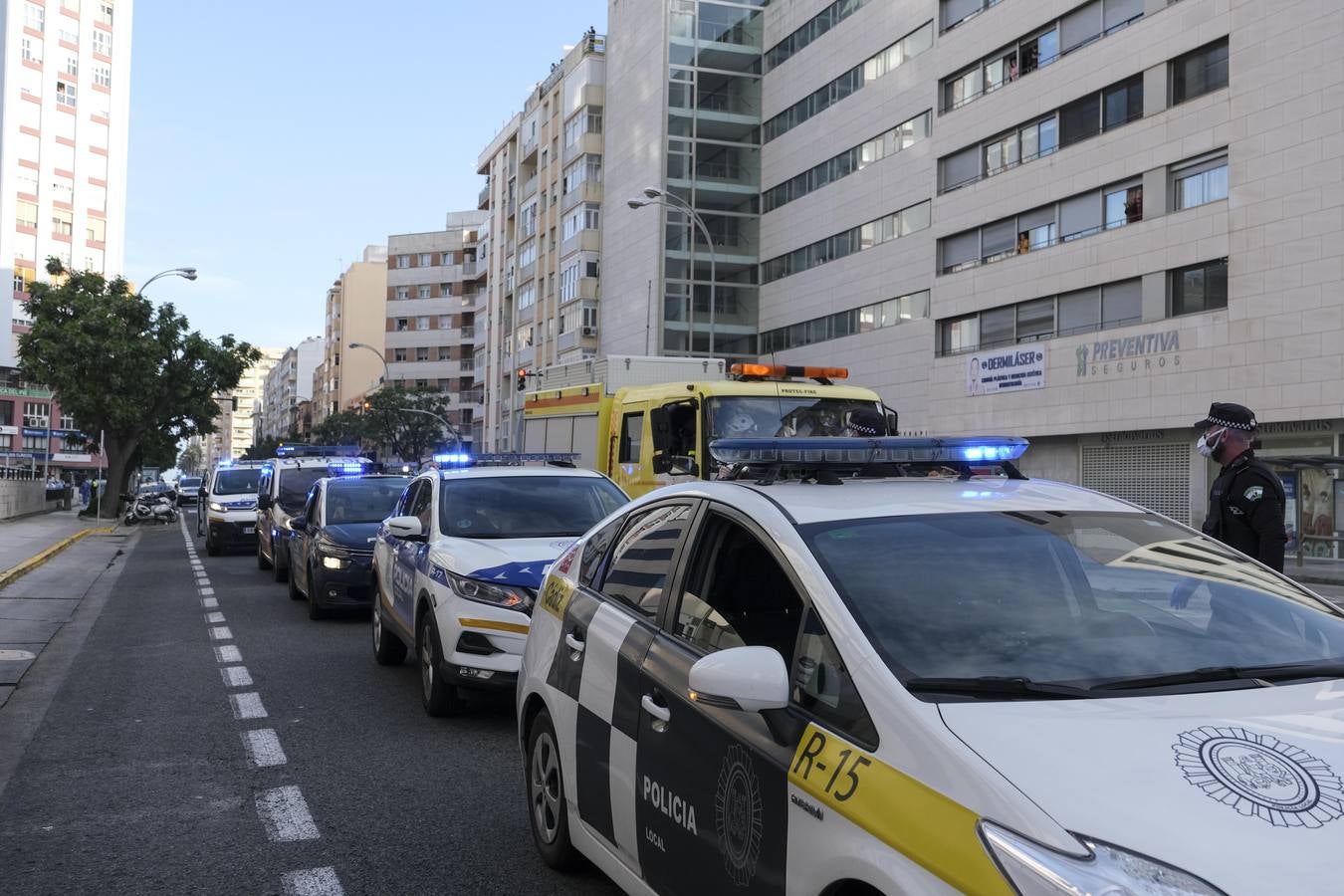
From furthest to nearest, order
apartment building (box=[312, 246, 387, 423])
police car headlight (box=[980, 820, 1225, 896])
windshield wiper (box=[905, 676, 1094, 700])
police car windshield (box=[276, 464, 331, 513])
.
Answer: apartment building (box=[312, 246, 387, 423]) → police car windshield (box=[276, 464, 331, 513]) → windshield wiper (box=[905, 676, 1094, 700]) → police car headlight (box=[980, 820, 1225, 896])

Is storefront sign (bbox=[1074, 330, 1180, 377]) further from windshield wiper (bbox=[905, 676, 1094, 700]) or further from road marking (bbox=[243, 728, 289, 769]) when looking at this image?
windshield wiper (bbox=[905, 676, 1094, 700])

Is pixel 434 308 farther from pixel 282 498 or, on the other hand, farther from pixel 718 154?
pixel 282 498

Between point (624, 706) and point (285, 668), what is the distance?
6888 millimetres

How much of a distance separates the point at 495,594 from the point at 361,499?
7132 mm

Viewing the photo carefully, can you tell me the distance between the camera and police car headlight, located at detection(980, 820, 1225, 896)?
2104 mm

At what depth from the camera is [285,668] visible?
32.9 feet

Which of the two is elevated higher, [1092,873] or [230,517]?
[1092,873]

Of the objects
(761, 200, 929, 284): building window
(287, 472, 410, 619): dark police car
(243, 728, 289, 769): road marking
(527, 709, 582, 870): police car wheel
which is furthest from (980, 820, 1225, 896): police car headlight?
(761, 200, 929, 284): building window

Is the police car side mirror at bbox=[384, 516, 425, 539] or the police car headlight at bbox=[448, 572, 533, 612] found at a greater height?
the police car side mirror at bbox=[384, 516, 425, 539]

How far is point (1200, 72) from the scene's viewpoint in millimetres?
28562

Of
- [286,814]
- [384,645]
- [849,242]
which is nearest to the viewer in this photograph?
[286,814]

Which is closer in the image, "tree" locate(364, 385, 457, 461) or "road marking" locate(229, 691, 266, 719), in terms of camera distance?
"road marking" locate(229, 691, 266, 719)

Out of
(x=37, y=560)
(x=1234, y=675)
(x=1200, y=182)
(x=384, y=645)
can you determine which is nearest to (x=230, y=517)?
(x=37, y=560)

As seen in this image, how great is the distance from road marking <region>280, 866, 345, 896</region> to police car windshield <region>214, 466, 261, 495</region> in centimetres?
2280
